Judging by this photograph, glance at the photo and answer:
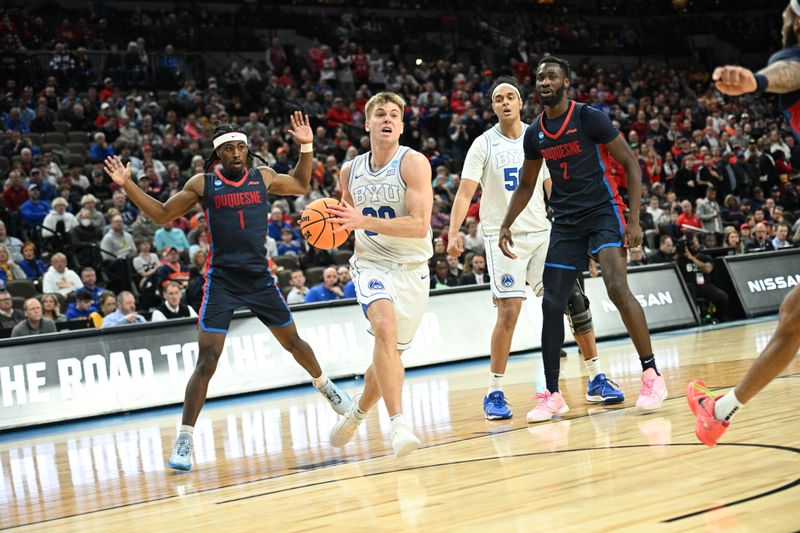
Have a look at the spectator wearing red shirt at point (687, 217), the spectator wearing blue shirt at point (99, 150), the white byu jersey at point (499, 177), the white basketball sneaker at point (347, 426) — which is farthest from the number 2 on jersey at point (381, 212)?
the spectator wearing red shirt at point (687, 217)

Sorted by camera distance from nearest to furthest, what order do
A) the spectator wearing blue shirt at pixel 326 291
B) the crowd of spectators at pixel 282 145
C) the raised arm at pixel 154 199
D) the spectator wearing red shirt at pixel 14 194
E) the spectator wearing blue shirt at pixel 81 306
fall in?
the raised arm at pixel 154 199 < the spectator wearing blue shirt at pixel 81 306 < the spectator wearing blue shirt at pixel 326 291 < the crowd of spectators at pixel 282 145 < the spectator wearing red shirt at pixel 14 194

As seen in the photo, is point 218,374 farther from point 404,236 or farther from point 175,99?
point 175,99

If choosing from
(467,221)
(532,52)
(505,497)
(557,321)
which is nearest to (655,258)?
(467,221)

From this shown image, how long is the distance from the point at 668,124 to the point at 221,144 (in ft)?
67.8

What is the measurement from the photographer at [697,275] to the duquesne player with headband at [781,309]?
11268 mm

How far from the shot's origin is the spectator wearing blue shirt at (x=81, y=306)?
1243 centimetres

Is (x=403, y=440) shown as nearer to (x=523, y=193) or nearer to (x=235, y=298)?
(x=235, y=298)

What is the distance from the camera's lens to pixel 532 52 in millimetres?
29594

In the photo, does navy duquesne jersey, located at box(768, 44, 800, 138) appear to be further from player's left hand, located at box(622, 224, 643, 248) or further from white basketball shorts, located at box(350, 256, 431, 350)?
white basketball shorts, located at box(350, 256, 431, 350)

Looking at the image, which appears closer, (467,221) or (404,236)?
(404,236)

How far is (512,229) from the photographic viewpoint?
24.8 ft

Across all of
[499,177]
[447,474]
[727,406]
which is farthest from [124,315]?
[727,406]

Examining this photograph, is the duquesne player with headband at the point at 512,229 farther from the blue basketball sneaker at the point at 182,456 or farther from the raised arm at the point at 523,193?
the blue basketball sneaker at the point at 182,456

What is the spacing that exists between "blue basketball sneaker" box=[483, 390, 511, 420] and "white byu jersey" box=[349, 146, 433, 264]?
5.19ft
